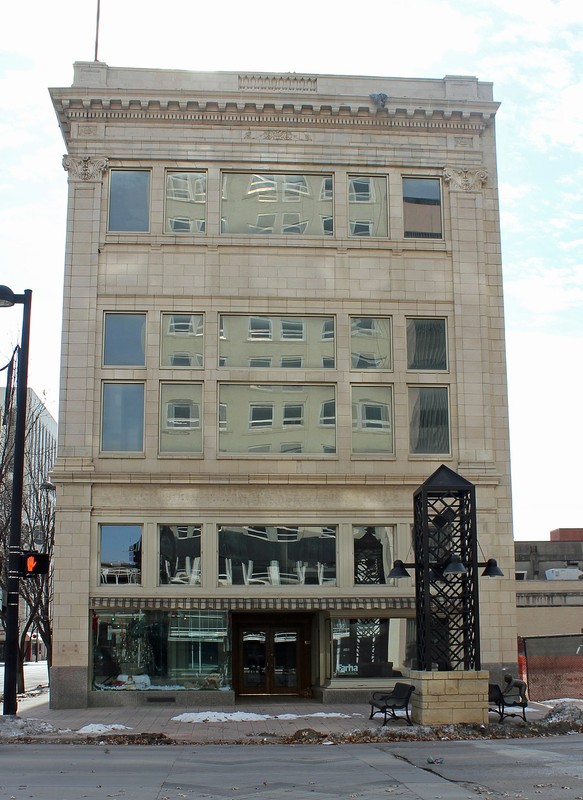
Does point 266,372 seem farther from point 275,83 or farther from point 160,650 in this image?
point 275,83

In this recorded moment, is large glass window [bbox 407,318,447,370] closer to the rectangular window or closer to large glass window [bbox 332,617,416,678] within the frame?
the rectangular window

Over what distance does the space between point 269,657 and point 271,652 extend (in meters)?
0.16

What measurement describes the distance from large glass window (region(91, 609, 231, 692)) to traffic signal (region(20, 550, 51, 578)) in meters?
6.84

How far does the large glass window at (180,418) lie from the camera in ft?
95.7

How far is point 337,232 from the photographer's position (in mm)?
30641

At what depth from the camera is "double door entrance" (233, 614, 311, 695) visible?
30438 millimetres

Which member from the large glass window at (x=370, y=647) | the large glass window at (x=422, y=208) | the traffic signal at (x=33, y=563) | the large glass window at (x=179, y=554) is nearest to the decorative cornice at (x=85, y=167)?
the large glass window at (x=422, y=208)

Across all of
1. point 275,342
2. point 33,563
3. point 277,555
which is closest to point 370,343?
point 275,342

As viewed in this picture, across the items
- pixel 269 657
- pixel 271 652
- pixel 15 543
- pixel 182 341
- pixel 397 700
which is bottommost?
pixel 397 700

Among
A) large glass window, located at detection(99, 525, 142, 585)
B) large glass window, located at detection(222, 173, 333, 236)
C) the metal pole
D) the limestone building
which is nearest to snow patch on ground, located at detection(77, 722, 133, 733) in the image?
the metal pole

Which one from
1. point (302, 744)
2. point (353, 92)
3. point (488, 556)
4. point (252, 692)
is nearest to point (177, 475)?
point (252, 692)

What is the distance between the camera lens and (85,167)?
99.6ft

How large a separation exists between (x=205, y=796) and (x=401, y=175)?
73.2 feet

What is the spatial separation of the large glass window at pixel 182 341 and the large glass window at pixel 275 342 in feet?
2.22
